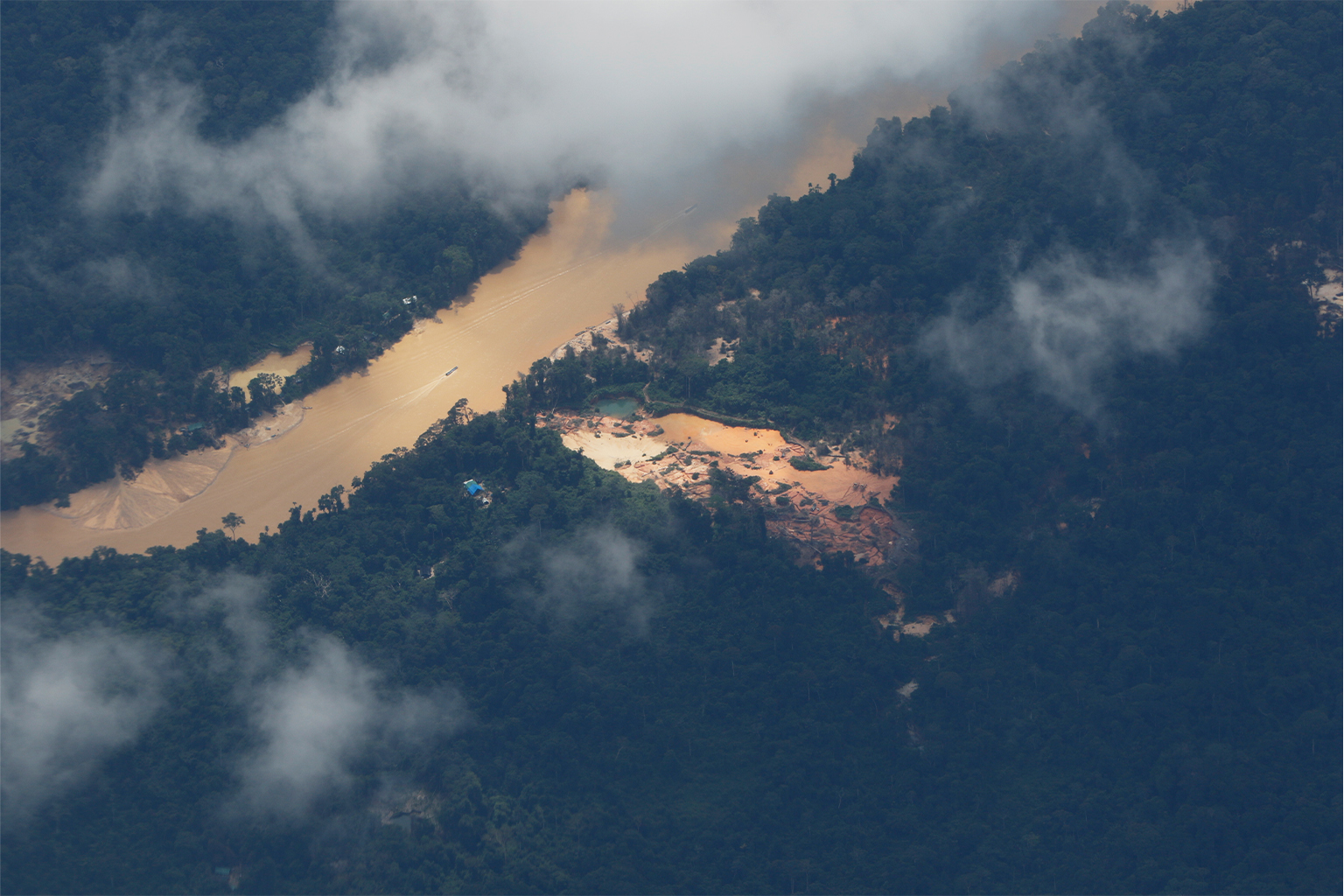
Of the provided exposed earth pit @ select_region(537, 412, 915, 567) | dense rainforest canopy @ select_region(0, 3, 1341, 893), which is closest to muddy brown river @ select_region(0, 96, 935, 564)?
dense rainforest canopy @ select_region(0, 3, 1341, 893)

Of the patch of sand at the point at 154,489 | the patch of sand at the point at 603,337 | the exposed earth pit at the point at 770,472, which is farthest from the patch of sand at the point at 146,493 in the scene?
the patch of sand at the point at 603,337

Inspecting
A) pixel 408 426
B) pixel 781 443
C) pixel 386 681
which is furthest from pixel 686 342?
pixel 386 681

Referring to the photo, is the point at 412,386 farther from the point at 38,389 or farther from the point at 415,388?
the point at 38,389

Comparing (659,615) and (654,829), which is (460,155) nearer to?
(659,615)

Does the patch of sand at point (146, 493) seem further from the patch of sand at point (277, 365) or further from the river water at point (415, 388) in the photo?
the patch of sand at point (277, 365)

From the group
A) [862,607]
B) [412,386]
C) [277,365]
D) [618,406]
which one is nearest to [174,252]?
[277,365]

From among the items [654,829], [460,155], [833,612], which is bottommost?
[654,829]
